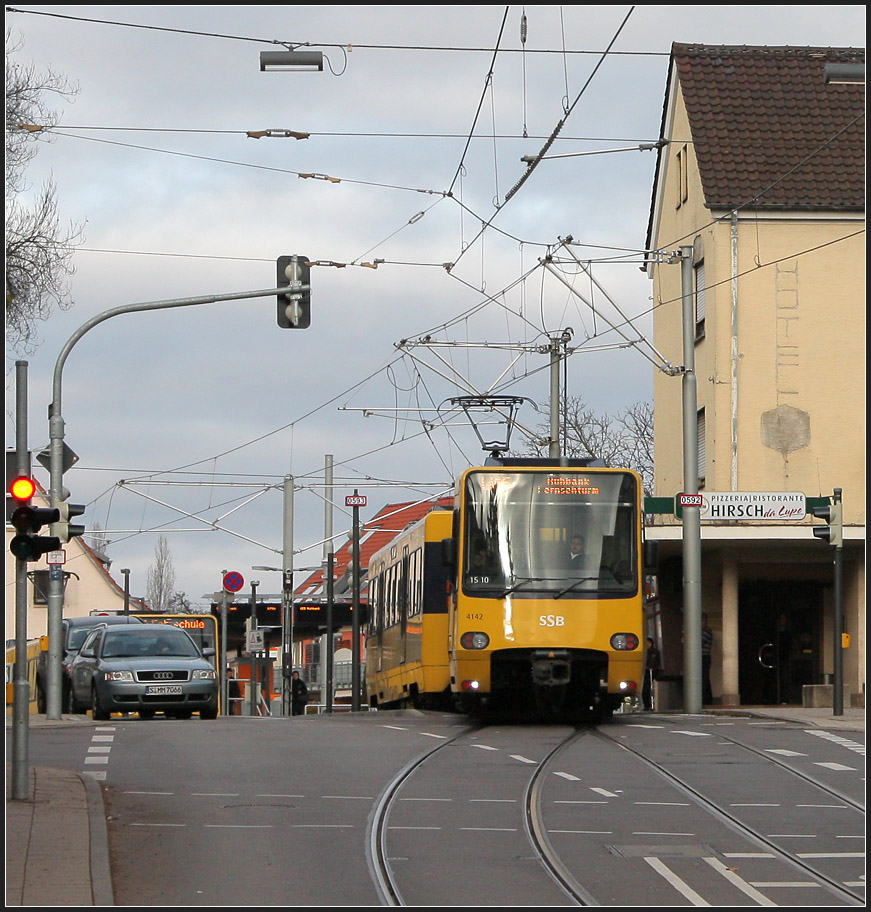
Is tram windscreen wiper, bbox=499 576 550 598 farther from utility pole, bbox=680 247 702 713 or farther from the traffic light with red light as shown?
the traffic light with red light

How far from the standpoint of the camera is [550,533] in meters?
A: 22.5

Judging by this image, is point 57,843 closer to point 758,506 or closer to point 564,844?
point 564,844

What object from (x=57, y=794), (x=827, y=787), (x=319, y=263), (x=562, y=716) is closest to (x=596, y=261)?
(x=319, y=263)

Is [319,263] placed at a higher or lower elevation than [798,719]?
higher

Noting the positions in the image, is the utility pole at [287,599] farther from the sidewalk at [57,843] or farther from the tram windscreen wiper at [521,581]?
the sidewalk at [57,843]

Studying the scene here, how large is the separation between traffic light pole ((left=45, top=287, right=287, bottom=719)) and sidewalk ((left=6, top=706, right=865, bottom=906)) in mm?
8647

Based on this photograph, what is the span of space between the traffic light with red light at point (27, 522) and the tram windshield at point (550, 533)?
367 inches

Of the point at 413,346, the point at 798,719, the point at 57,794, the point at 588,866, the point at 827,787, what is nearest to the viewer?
the point at 588,866

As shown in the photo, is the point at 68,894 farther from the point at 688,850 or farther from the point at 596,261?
the point at 596,261

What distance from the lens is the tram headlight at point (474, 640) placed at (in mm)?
22266

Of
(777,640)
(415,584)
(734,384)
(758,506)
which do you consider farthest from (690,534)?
(734,384)

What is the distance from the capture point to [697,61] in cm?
4044

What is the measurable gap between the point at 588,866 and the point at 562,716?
1502 cm

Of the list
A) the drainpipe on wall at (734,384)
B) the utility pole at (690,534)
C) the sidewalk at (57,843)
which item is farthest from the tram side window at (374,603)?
the sidewalk at (57,843)
